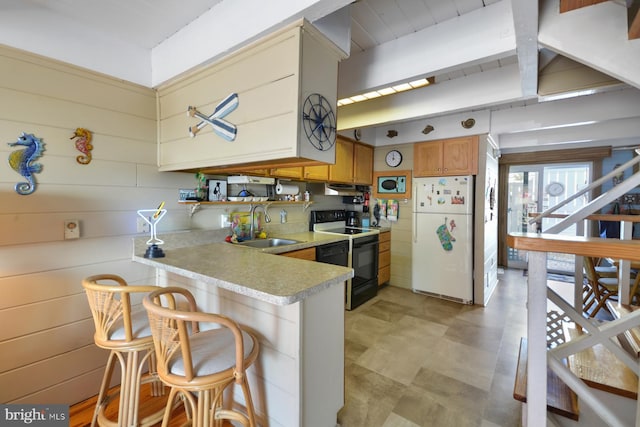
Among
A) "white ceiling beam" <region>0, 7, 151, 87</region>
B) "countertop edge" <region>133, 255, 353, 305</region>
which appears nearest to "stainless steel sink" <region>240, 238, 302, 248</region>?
"countertop edge" <region>133, 255, 353, 305</region>

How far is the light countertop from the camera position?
1.22 meters

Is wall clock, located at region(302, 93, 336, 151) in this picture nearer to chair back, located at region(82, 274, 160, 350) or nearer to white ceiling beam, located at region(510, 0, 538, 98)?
white ceiling beam, located at region(510, 0, 538, 98)

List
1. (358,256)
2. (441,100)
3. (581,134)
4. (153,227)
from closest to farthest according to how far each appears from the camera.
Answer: (153,227) < (441,100) < (358,256) < (581,134)

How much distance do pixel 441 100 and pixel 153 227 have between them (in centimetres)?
281

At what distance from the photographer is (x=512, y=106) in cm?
328

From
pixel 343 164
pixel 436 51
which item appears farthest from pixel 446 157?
pixel 436 51

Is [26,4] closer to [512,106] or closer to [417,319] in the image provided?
[417,319]

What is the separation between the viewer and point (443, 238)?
150 inches

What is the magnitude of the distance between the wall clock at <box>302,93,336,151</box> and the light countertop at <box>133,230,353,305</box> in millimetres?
717

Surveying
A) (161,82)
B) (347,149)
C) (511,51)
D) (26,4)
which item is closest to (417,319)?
(347,149)

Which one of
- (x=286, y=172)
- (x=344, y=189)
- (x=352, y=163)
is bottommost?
(x=344, y=189)

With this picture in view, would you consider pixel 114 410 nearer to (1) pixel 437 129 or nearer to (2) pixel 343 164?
(2) pixel 343 164

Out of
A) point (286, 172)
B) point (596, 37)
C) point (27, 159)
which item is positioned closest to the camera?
point (596, 37)

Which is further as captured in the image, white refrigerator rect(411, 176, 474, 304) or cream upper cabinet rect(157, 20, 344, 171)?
white refrigerator rect(411, 176, 474, 304)
